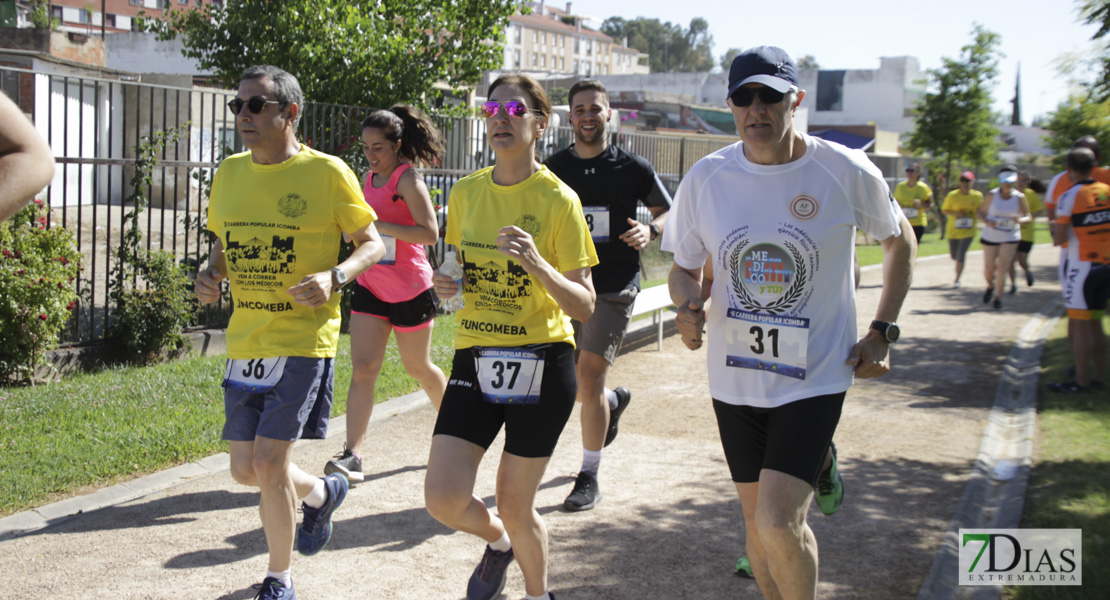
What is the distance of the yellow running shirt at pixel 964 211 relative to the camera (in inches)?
603

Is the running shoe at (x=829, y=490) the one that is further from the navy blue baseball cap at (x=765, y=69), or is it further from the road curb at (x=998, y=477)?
the navy blue baseball cap at (x=765, y=69)

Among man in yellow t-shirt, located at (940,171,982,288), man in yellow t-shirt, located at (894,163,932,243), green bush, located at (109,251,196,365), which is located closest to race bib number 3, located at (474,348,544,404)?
green bush, located at (109,251,196,365)

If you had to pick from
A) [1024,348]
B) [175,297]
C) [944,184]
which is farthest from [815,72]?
[175,297]

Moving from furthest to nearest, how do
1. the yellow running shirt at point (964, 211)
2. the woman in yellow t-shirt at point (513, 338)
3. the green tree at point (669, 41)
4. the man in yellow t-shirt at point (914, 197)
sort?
the green tree at point (669, 41), the man in yellow t-shirt at point (914, 197), the yellow running shirt at point (964, 211), the woman in yellow t-shirt at point (513, 338)

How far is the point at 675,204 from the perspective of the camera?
3.61m

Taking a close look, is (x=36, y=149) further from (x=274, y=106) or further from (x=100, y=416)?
(x=100, y=416)

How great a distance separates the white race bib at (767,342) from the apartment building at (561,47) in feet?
385

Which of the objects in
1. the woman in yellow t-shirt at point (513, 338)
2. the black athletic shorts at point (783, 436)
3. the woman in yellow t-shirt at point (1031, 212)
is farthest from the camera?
the woman in yellow t-shirt at point (1031, 212)

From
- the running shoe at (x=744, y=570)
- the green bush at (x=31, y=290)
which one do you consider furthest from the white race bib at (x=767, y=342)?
the green bush at (x=31, y=290)

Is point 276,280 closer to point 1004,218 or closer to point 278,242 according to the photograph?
point 278,242

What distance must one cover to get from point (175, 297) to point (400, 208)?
139 inches

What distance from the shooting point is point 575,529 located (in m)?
4.88

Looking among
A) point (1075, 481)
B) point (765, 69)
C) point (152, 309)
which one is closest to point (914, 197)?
point (1075, 481)

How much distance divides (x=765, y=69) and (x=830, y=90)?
72.8 metres
